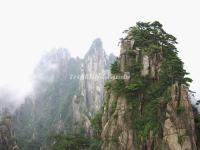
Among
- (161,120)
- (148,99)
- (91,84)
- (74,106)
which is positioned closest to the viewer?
(161,120)

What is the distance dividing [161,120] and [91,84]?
123650mm

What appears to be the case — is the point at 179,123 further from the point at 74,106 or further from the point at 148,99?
the point at 74,106

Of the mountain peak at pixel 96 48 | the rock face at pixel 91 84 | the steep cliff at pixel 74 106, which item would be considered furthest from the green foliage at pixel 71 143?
the mountain peak at pixel 96 48

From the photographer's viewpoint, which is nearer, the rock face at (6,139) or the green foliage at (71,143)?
the green foliage at (71,143)

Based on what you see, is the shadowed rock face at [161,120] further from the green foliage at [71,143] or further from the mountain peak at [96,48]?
the mountain peak at [96,48]

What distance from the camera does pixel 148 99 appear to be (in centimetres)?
4694

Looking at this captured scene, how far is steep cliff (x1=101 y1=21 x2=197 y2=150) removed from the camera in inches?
1631

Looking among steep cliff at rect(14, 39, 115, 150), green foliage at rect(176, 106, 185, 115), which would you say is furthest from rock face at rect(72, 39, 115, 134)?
green foliage at rect(176, 106, 185, 115)

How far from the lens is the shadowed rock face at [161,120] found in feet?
134

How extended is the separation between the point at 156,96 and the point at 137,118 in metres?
3.94

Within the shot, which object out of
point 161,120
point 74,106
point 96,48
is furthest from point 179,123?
point 96,48

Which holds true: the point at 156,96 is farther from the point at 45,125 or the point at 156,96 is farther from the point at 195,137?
the point at 45,125

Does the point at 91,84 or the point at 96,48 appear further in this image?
the point at 96,48

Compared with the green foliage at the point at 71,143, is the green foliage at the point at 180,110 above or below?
above
